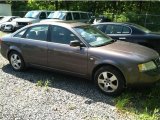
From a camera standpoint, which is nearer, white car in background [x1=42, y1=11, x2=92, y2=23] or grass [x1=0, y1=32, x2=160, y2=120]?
grass [x1=0, y1=32, x2=160, y2=120]

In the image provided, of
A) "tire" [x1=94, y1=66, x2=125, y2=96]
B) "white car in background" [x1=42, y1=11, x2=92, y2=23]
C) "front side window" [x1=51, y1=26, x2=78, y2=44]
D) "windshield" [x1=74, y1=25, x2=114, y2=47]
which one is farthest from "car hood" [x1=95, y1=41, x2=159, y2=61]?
"white car in background" [x1=42, y1=11, x2=92, y2=23]

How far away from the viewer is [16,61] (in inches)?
301

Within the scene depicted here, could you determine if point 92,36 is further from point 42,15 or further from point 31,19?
point 42,15

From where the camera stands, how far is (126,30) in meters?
10.2

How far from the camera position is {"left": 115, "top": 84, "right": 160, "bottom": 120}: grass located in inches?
202

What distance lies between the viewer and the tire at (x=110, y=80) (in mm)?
5859

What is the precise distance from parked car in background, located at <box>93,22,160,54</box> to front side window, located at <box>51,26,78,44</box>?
3840 millimetres

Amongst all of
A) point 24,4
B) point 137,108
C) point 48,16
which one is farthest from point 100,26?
point 24,4

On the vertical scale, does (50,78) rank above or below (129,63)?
below

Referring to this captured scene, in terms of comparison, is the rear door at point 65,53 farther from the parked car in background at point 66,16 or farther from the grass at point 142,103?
the parked car in background at point 66,16

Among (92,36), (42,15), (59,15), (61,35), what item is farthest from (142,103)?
(42,15)

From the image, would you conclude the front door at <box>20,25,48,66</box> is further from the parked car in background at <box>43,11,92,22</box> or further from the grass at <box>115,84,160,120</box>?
the parked car in background at <box>43,11,92,22</box>

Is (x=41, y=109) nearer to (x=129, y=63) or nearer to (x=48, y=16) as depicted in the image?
(x=129, y=63)

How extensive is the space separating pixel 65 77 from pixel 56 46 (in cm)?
103
